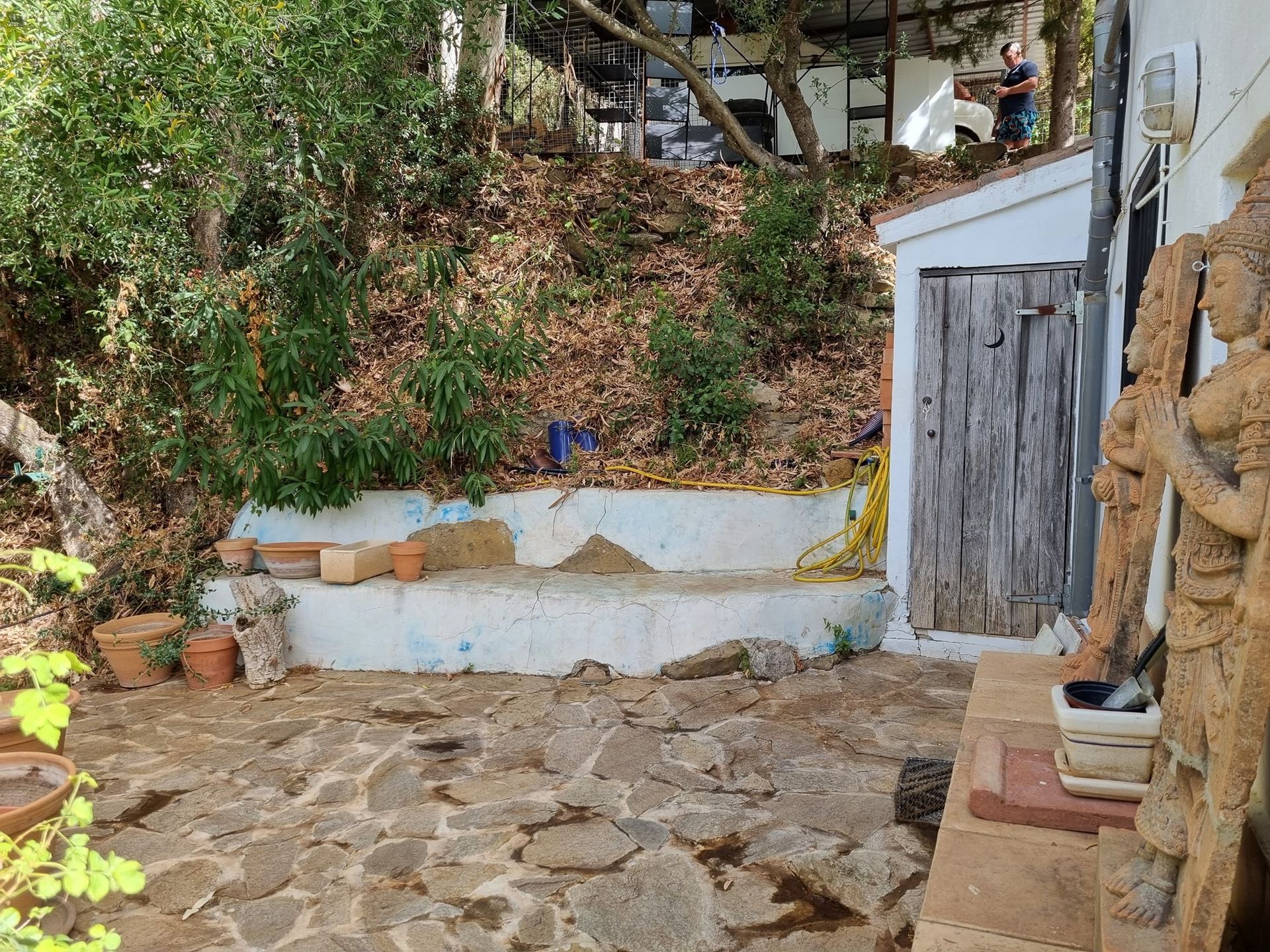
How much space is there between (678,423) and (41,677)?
5.74 m

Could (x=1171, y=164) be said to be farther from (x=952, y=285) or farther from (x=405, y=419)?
(x=405, y=419)

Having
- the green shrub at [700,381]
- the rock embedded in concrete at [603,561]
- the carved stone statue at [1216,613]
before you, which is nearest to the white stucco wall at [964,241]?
the green shrub at [700,381]

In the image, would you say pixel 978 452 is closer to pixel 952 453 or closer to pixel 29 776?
pixel 952 453

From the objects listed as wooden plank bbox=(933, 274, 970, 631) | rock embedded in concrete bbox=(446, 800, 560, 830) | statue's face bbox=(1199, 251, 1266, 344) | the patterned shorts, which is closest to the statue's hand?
statue's face bbox=(1199, 251, 1266, 344)

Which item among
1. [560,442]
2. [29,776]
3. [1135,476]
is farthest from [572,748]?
[560,442]

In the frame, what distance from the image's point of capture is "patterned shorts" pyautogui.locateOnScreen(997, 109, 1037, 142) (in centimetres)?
975

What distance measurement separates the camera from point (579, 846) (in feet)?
11.5

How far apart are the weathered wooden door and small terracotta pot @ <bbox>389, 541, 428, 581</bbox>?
3.30 m

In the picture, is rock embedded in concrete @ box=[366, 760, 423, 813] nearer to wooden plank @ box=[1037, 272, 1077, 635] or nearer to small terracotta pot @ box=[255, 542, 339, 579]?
small terracotta pot @ box=[255, 542, 339, 579]

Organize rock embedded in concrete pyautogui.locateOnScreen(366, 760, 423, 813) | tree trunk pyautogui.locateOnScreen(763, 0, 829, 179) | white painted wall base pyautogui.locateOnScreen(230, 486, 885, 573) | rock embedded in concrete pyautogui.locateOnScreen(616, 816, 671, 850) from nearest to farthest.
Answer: rock embedded in concrete pyautogui.locateOnScreen(616, 816, 671, 850) → rock embedded in concrete pyautogui.locateOnScreen(366, 760, 423, 813) → white painted wall base pyautogui.locateOnScreen(230, 486, 885, 573) → tree trunk pyautogui.locateOnScreen(763, 0, 829, 179)

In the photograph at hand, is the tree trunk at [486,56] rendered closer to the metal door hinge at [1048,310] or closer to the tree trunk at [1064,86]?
the metal door hinge at [1048,310]

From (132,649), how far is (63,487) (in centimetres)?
172

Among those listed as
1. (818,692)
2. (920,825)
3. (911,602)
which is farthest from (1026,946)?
(911,602)

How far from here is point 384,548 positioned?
247 inches
